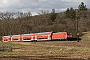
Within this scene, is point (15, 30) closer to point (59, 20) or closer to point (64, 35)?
point (59, 20)

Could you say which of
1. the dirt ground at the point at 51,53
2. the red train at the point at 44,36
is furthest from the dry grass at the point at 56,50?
the red train at the point at 44,36

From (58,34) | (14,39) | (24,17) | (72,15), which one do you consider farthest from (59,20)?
(58,34)

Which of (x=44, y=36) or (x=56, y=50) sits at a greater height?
(x=44, y=36)

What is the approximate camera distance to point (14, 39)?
108562 millimetres

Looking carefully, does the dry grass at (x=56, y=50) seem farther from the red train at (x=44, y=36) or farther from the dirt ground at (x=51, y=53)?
the red train at (x=44, y=36)

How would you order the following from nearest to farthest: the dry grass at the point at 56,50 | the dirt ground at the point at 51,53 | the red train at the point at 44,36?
the dirt ground at the point at 51,53 → the dry grass at the point at 56,50 → the red train at the point at 44,36

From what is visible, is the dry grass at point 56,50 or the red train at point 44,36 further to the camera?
the red train at point 44,36

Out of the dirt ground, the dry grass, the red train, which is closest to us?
the dirt ground

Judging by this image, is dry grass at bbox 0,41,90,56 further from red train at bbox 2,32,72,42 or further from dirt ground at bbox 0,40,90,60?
red train at bbox 2,32,72,42

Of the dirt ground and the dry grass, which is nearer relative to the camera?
the dirt ground

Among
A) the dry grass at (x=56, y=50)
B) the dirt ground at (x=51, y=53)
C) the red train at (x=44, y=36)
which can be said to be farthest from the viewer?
the red train at (x=44, y=36)

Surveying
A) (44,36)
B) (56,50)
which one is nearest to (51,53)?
(56,50)

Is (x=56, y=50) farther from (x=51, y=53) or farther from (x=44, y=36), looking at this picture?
(x=44, y=36)

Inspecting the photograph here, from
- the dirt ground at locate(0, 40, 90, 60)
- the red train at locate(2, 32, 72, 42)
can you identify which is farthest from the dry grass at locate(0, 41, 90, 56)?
the red train at locate(2, 32, 72, 42)
